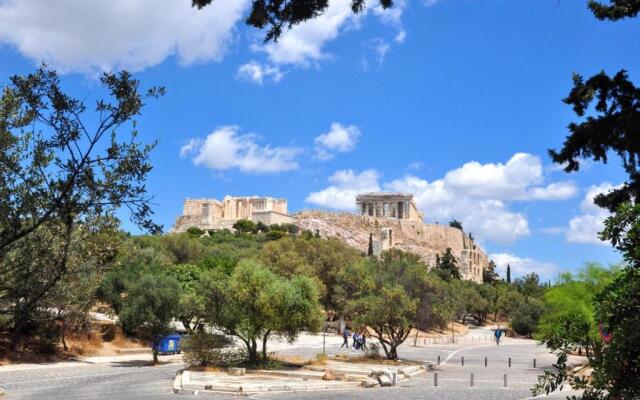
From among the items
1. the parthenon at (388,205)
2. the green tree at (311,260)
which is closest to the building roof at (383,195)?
the parthenon at (388,205)

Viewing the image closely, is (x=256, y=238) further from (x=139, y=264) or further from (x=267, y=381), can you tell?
(x=267, y=381)

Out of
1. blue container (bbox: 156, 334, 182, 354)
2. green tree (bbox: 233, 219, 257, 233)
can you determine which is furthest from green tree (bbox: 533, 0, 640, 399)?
green tree (bbox: 233, 219, 257, 233)

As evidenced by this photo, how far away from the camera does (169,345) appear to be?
3184cm

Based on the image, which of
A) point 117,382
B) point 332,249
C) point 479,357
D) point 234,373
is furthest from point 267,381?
point 332,249

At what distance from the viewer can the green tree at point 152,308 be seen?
89.0 feet

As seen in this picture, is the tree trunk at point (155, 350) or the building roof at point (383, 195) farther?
the building roof at point (383, 195)

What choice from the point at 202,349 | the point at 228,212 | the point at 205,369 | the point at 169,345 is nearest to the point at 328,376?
the point at 205,369

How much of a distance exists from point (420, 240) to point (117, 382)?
342ft

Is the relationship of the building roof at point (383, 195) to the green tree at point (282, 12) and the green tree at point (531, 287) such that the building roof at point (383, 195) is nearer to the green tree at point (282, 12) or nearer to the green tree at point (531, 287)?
the green tree at point (531, 287)

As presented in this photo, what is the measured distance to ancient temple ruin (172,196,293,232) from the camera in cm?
11288

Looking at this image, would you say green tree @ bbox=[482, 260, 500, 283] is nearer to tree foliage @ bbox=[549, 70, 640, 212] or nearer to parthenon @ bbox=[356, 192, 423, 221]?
parthenon @ bbox=[356, 192, 423, 221]

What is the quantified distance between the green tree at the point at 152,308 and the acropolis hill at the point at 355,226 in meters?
80.1

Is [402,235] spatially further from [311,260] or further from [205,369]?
[205,369]

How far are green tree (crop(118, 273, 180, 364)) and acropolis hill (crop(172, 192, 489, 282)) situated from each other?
80.1m
